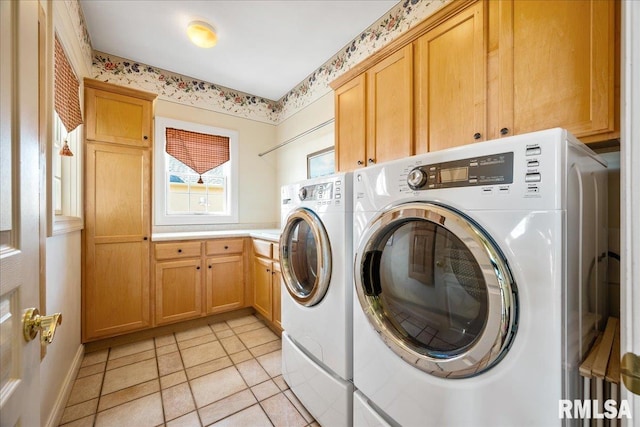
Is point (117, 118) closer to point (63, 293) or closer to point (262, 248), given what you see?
point (63, 293)

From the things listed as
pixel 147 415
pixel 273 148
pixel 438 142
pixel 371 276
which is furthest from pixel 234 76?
pixel 147 415

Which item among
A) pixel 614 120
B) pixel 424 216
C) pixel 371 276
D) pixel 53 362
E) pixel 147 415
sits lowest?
pixel 147 415

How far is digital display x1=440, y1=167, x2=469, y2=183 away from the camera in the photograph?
78 cm

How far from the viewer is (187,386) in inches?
66.1

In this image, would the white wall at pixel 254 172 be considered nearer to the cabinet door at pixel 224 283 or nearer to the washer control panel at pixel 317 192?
the cabinet door at pixel 224 283

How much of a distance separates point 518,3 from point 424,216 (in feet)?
3.59

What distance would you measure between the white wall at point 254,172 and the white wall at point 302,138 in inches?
4.8

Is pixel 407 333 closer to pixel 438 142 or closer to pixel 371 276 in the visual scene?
pixel 371 276

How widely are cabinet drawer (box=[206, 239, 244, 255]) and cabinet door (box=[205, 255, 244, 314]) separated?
2.3 inches

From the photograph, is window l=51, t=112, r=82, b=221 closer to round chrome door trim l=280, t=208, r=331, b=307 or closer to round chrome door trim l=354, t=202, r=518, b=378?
round chrome door trim l=280, t=208, r=331, b=307

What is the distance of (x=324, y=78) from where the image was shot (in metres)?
2.70

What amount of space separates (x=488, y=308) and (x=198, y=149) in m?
3.12

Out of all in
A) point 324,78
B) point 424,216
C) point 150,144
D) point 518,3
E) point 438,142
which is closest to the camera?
point 424,216

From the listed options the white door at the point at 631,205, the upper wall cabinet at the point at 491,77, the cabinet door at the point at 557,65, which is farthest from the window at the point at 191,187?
the white door at the point at 631,205
